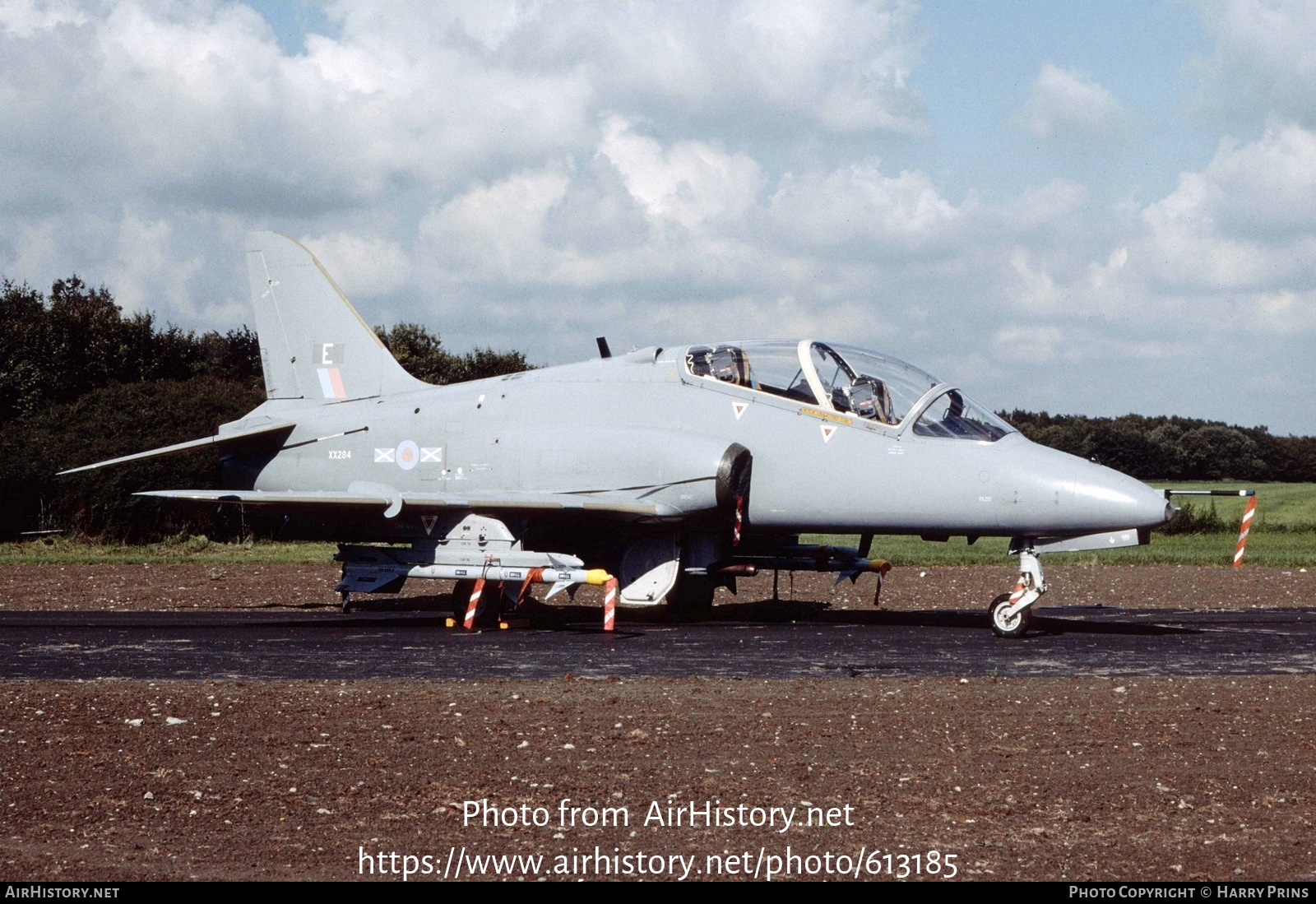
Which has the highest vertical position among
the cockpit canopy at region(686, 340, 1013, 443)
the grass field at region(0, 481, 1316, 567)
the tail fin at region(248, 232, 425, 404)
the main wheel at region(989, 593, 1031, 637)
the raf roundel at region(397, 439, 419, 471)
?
the tail fin at region(248, 232, 425, 404)

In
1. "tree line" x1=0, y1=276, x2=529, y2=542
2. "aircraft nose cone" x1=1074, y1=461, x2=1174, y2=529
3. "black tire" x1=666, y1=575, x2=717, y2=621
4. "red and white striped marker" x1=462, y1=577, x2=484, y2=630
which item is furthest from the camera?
"tree line" x1=0, y1=276, x2=529, y2=542

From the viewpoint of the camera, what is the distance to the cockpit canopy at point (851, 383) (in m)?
15.0

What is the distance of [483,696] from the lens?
10445 mm

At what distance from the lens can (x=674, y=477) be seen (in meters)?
15.6

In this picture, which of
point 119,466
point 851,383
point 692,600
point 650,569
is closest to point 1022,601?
point 851,383

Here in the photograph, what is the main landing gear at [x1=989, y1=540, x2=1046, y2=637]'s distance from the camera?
1442 cm

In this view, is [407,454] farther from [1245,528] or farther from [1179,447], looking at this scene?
[1179,447]

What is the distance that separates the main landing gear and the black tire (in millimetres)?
4372

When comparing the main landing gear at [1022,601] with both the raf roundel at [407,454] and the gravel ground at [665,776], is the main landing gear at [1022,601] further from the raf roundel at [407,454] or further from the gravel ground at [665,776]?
the raf roundel at [407,454]

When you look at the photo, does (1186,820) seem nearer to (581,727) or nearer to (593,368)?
(581,727)

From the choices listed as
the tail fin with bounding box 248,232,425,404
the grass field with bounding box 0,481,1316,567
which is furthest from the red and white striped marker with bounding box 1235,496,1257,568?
the tail fin with bounding box 248,232,425,404

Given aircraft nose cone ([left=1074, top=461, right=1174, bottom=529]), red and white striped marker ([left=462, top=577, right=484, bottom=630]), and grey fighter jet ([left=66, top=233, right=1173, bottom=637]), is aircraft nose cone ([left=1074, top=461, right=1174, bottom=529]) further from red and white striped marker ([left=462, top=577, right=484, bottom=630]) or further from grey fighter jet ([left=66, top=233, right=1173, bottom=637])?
red and white striped marker ([left=462, top=577, right=484, bottom=630])

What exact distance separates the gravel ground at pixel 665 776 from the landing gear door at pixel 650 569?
474cm

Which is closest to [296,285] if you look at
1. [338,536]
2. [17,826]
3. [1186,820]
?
[338,536]
